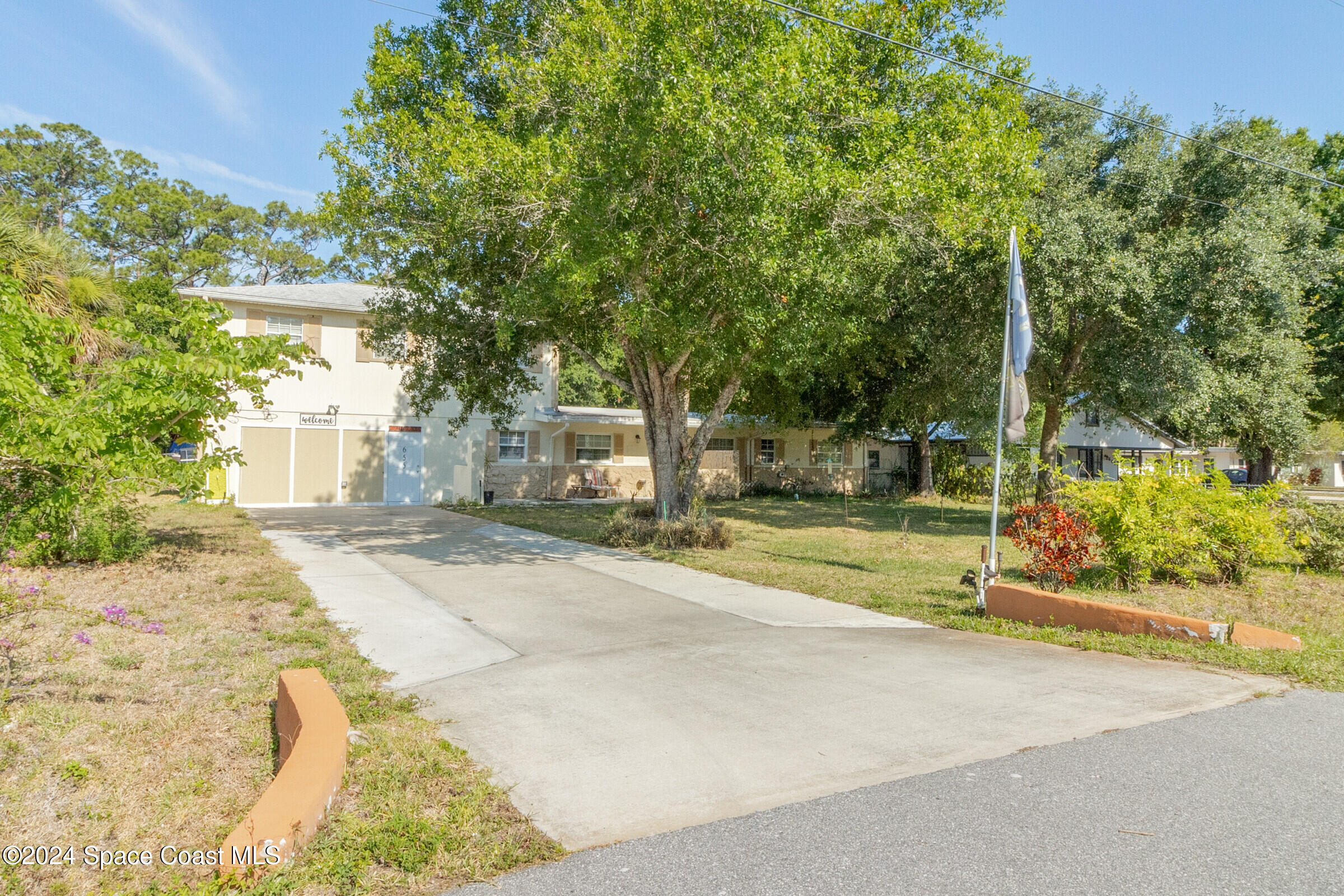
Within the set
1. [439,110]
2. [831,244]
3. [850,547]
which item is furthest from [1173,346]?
[439,110]

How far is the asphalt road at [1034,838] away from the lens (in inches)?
125

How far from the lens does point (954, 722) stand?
513 cm

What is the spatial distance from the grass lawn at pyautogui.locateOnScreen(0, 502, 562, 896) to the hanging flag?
21.6ft

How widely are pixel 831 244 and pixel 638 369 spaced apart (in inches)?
212

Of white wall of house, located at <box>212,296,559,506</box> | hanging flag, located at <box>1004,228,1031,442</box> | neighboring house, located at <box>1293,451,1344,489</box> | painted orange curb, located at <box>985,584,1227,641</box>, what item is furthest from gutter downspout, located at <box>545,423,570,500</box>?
neighboring house, located at <box>1293,451,1344,489</box>

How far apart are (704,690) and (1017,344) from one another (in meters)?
5.32

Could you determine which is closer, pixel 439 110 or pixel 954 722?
pixel 954 722

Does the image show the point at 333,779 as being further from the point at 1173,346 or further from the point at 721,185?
the point at 1173,346

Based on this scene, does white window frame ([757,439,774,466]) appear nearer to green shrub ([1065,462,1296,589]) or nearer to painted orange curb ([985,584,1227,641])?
green shrub ([1065,462,1296,589])

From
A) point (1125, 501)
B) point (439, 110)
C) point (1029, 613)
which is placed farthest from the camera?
point (439, 110)

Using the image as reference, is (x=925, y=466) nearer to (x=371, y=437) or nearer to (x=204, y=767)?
(x=371, y=437)

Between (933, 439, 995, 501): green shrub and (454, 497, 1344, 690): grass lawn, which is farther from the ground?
(933, 439, 995, 501): green shrub

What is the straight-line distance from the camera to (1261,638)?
7.18 m

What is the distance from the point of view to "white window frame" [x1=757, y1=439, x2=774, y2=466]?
31.8m
